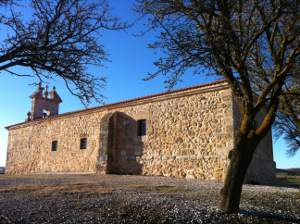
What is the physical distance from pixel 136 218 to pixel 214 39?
135 inches

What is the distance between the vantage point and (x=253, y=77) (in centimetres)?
866

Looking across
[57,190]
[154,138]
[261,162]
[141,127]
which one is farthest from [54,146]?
[57,190]

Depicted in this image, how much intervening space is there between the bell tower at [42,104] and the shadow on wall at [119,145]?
1035 cm

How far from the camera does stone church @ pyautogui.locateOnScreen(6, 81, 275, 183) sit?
13.8 m

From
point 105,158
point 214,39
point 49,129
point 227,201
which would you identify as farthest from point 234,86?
point 49,129

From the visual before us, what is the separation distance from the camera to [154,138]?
1612cm

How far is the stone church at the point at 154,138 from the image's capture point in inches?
545

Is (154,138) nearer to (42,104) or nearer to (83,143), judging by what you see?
(83,143)

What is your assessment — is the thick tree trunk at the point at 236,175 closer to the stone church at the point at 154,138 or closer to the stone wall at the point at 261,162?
the stone church at the point at 154,138

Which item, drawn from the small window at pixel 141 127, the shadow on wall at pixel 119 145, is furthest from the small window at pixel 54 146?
the small window at pixel 141 127

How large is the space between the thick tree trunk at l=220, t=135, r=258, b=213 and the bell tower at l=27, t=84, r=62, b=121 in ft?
72.8

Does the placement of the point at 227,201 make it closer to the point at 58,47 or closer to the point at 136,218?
the point at 136,218

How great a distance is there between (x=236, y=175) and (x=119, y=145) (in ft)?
40.2

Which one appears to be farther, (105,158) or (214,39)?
(105,158)
